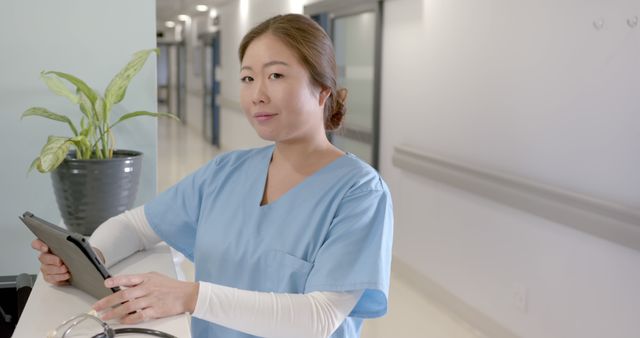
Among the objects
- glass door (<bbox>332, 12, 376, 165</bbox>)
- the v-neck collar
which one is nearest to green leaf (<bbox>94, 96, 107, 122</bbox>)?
the v-neck collar

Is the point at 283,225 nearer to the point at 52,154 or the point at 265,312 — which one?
the point at 265,312

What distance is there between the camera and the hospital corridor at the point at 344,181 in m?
1.45

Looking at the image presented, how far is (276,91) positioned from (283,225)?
287 millimetres

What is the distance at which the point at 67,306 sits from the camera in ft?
5.28

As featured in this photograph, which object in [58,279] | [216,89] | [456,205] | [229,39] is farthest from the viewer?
[216,89]

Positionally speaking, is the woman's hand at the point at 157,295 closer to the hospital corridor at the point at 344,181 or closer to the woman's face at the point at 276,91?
the hospital corridor at the point at 344,181

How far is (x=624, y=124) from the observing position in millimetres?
3004

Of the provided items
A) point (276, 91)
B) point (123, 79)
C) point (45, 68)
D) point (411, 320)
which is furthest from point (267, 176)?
point (411, 320)

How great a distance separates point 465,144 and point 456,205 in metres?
0.38

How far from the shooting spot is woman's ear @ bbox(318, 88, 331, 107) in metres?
1.54

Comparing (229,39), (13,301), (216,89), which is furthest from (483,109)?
(216,89)

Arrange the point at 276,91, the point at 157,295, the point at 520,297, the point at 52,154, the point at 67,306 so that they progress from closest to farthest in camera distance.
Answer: the point at 157,295 → the point at 276,91 → the point at 67,306 → the point at 52,154 → the point at 520,297

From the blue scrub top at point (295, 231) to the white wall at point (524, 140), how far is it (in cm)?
189

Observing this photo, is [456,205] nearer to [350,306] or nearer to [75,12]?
[75,12]
